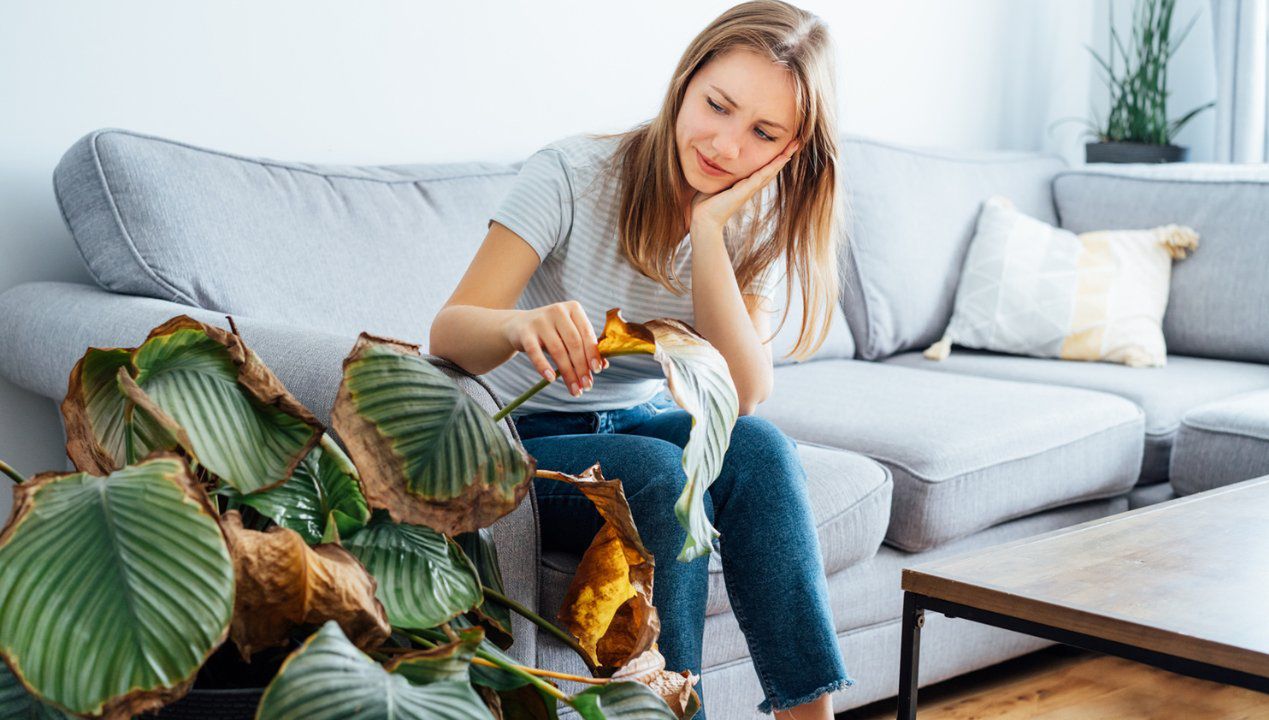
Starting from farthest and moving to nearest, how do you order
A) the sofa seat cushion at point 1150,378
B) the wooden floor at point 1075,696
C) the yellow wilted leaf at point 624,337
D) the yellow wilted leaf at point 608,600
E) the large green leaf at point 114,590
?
1. the sofa seat cushion at point 1150,378
2. the wooden floor at point 1075,696
3. the yellow wilted leaf at point 608,600
4. the yellow wilted leaf at point 624,337
5. the large green leaf at point 114,590

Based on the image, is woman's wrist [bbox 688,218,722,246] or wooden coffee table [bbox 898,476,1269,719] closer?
wooden coffee table [bbox 898,476,1269,719]

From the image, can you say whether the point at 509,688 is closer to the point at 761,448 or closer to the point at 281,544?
the point at 281,544

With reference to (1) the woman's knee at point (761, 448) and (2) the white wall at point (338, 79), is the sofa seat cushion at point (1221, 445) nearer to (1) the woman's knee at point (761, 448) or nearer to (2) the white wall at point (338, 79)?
(1) the woman's knee at point (761, 448)

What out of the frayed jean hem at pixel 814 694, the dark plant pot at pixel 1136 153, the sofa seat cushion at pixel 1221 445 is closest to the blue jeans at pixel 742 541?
the frayed jean hem at pixel 814 694

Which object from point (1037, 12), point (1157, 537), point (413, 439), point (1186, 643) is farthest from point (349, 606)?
point (1037, 12)

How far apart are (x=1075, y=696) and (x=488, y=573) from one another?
4.31 feet

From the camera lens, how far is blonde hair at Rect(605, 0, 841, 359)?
138cm

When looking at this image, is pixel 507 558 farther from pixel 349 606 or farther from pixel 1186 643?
pixel 1186 643

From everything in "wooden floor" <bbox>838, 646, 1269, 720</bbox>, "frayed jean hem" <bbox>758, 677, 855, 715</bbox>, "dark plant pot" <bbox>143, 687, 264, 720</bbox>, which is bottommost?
"wooden floor" <bbox>838, 646, 1269, 720</bbox>

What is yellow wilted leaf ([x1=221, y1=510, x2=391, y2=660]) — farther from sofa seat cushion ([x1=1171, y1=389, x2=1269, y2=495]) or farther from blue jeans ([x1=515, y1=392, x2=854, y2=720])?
sofa seat cushion ([x1=1171, y1=389, x2=1269, y2=495])

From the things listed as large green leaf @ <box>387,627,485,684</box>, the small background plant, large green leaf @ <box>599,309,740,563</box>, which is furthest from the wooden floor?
the small background plant

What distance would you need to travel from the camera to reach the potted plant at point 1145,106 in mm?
3188

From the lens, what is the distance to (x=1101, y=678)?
2.01 metres

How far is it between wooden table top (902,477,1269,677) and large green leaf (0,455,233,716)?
2.05 ft
